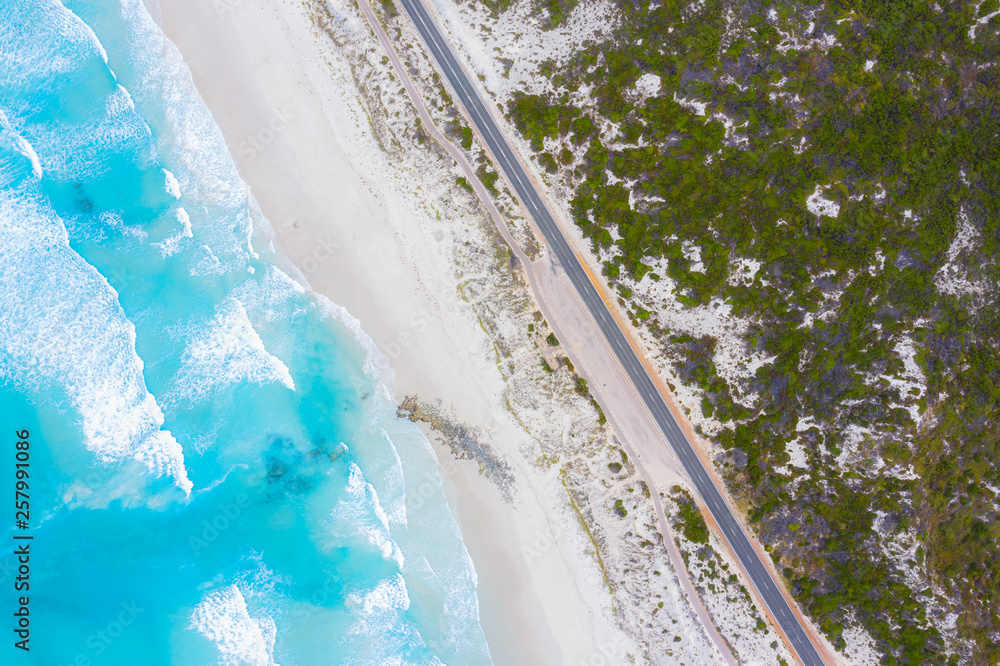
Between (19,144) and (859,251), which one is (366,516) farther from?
(859,251)

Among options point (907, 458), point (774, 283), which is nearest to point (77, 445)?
point (774, 283)

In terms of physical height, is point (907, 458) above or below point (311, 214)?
above

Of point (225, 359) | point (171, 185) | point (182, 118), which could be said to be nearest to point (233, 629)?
point (225, 359)

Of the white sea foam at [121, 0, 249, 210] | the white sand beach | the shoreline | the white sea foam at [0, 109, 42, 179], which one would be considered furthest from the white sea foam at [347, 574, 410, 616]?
the white sea foam at [0, 109, 42, 179]

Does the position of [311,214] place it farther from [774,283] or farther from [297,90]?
[774,283]

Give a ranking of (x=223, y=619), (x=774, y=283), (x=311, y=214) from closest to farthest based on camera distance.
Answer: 1. (x=223, y=619)
2. (x=774, y=283)
3. (x=311, y=214)

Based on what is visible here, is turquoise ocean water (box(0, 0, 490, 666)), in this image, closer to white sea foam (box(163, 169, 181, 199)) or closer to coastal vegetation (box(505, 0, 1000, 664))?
white sea foam (box(163, 169, 181, 199))
